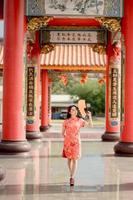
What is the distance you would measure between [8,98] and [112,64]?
23.3ft

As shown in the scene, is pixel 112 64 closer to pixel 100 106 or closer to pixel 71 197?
pixel 71 197

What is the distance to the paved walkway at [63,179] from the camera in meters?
7.27

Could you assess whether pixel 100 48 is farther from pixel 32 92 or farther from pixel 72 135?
pixel 72 135

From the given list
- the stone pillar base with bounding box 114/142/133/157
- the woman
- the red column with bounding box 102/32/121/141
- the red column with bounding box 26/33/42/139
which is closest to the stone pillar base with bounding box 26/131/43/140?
the red column with bounding box 26/33/42/139

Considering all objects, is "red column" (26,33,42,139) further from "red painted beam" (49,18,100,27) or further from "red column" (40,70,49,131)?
"red column" (40,70,49,131)

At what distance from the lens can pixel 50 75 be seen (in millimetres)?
28656

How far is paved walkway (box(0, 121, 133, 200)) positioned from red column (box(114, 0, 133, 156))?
1.56 ft

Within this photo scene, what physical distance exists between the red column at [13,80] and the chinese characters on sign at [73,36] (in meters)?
5.35

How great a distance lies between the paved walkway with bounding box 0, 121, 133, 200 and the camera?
23.9ft

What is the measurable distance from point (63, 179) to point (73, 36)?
997cm

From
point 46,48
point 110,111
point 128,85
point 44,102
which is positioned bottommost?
point 44,102

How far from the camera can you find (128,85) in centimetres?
1305

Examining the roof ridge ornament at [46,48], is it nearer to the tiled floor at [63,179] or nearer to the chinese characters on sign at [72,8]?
the chinese characters on sign at [72,8]

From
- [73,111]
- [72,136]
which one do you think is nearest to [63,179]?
[72,136]
